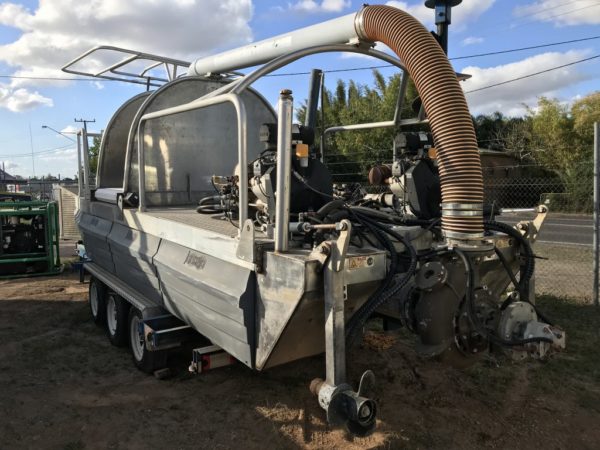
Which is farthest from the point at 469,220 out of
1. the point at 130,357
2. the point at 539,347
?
the point at 130,357

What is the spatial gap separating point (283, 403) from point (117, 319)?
235 cm

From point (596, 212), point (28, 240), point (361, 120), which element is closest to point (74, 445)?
point (596, 212)

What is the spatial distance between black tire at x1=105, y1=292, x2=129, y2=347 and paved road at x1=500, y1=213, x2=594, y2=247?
9.96 m

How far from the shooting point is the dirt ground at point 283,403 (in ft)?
12.2

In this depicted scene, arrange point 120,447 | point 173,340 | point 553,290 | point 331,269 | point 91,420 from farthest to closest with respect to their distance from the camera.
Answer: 1. point 553,290
2. point 173,340
3. point 91,420
4. point 120,447
5. point 331,269

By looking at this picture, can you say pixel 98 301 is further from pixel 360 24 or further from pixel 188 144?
pixel 360 24

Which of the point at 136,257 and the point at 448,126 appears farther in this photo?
the point at 136,257

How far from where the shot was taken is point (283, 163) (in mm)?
2871

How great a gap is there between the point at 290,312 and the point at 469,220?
1.20m

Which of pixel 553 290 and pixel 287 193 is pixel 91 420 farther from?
pixel 553 290

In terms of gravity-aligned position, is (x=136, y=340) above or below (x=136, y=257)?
below

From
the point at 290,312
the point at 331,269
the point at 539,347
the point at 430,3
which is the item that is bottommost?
the point at 539,347

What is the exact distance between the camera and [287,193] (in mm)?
2875

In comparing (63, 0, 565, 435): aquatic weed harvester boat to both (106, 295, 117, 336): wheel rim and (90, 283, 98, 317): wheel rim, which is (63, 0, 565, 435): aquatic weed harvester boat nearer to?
(106, 295, 117, 336): wheel rim
